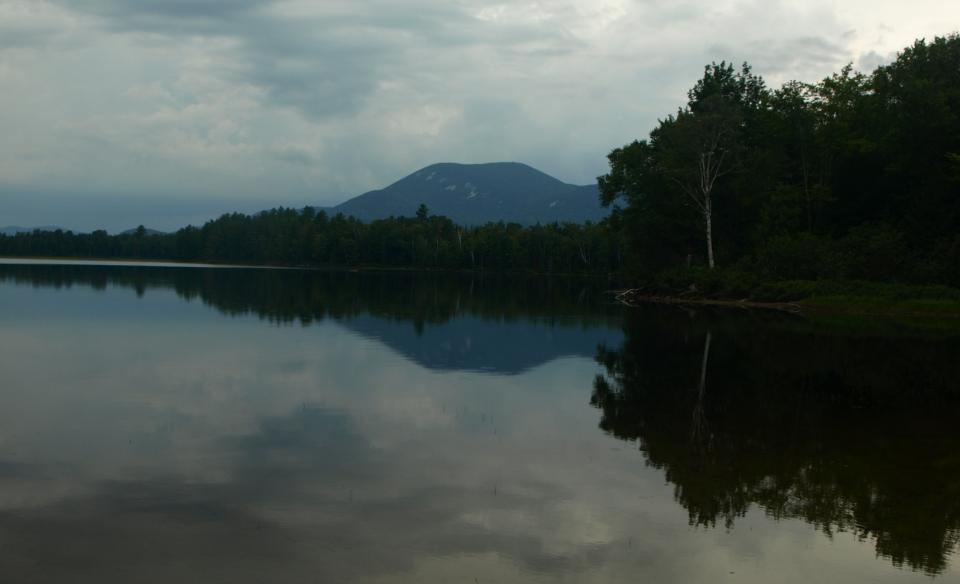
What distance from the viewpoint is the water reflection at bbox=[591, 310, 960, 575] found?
12.0m

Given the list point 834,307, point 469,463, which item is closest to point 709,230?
point 834,307

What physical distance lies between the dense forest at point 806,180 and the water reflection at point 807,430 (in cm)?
2504

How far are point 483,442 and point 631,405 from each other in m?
5.53

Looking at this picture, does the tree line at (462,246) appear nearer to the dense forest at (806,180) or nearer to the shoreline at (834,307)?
the dense forest at (806,180)

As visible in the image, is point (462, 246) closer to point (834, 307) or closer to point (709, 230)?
point (709, 230)

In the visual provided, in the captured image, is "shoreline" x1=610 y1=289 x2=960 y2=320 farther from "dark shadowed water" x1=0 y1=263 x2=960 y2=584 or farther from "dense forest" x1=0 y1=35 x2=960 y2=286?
"dark shadowed water" x1=0 y1=263 x2=960 y2=584

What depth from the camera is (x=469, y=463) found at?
47.6 feet

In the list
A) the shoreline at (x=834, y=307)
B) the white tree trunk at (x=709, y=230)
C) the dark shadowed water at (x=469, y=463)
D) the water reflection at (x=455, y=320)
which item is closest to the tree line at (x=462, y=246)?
the white tree trunk at (x=709, y=230)

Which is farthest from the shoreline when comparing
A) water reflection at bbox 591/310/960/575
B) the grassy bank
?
water reflection at bbox 591/310/960/575

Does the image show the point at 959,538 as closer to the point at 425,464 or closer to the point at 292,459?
the point at 425,464

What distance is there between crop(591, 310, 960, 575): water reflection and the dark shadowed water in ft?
0.27

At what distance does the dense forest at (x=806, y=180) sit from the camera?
55.0 meters

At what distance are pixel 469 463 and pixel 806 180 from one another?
6015cm

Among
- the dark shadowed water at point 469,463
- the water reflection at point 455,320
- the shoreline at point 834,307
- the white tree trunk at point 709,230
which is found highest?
the white tree trunk at point 709,230
